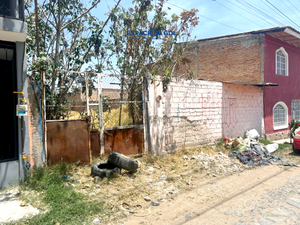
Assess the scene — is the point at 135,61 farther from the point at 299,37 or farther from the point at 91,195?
the point at 299,37

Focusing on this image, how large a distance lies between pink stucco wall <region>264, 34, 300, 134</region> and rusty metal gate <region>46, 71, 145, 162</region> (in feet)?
27.0

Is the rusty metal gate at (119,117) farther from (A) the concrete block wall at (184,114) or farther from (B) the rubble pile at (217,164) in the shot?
(B) the rubble pile at (217,164)

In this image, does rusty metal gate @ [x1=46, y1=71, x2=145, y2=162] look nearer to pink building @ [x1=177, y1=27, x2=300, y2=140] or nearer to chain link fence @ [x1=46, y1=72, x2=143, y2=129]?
chain link fence @ [x1=46, y1=72, x2=143, y2=129]

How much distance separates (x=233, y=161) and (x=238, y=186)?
6.36ft

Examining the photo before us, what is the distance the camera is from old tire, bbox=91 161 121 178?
200 inches

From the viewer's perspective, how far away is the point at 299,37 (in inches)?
486

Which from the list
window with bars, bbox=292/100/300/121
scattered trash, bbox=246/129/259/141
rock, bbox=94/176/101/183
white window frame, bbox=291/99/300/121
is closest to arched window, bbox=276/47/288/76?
white window frame, bbox=291/99/300/121

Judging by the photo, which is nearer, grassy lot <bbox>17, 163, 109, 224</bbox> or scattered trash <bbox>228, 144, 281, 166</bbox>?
grassy lot <bbox>17, 163, 109, 224</bbox>

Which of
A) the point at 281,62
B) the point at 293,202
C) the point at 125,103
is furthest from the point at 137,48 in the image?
the point at 281,62

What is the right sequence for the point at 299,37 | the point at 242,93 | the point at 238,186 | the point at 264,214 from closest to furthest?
the point at 264,214 → the point at 238,186 → the point at 242,93 → the point at 299,37

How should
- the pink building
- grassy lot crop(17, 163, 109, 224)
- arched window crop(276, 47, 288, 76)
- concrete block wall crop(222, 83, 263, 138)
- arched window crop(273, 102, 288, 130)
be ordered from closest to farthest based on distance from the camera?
grassy lot crop(17, 163, 109, 224) < concrete block wall crop(222, 83, 263, 138) < the pink building < arched window crop(276, 47, 288, 76) < arched window crop(273, 102, 288, 130)

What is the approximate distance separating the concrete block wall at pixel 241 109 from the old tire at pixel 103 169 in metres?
5.79

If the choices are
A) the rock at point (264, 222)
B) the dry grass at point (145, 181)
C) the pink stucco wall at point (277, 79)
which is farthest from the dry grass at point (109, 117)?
the pink stucco wall at point (277, 79)

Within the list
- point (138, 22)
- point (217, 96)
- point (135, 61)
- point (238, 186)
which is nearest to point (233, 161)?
point (238, 186)
